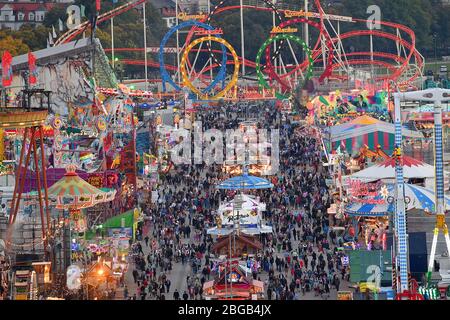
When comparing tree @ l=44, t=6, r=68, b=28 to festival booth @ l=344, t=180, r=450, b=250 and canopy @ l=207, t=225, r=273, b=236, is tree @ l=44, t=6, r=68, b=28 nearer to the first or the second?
festival booth @ l=344, t=180, r=450, b=250

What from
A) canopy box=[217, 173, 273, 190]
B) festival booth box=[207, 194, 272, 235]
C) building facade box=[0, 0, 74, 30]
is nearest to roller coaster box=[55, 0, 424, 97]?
building facade box=[0, 0, 74, 30]

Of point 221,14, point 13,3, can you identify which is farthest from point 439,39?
point 13,3

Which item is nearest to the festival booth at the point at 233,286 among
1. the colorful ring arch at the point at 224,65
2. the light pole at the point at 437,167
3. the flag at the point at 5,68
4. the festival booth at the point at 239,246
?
the light pole at the point at 437,167

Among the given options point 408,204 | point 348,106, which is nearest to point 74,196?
point 408,204

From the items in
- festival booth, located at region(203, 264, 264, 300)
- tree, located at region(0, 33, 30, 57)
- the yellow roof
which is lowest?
festival booth, located at region(203, 264, 264, 300)

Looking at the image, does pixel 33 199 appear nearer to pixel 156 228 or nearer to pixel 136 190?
pixel 156 228

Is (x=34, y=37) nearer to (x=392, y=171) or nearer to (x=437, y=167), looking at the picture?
(x=392, y=171)
